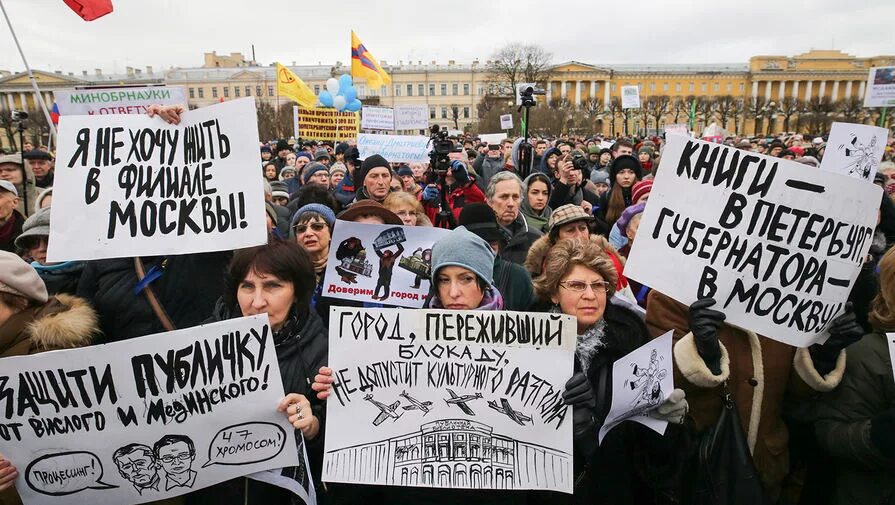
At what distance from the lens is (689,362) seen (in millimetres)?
2135

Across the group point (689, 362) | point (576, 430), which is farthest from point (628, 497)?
point (689, 362)

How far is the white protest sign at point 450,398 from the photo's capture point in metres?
2.10

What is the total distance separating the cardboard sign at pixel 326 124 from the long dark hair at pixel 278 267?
9590mm

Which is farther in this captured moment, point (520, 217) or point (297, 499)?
point (520, 217)

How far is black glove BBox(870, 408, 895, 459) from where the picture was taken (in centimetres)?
195

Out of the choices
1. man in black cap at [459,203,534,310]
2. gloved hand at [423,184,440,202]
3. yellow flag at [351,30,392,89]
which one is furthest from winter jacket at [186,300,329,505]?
yellow flag at [351,30,392,89]

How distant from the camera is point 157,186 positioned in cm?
266

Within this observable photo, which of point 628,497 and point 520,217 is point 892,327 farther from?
point 520,217

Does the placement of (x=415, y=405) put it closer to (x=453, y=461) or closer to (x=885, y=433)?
(x=453, y=461)

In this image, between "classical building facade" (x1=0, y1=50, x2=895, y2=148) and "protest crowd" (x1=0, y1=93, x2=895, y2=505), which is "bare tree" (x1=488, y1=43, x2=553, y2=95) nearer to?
"classical building facade" (x1=0, y1=50, x2=895, y2=148)

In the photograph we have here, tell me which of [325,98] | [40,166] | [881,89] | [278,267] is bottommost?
[278,267]

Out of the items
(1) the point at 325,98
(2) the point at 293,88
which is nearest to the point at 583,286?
(2) the point at 293,88

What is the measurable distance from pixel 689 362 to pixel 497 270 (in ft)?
4.65

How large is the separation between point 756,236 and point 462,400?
1.41m
